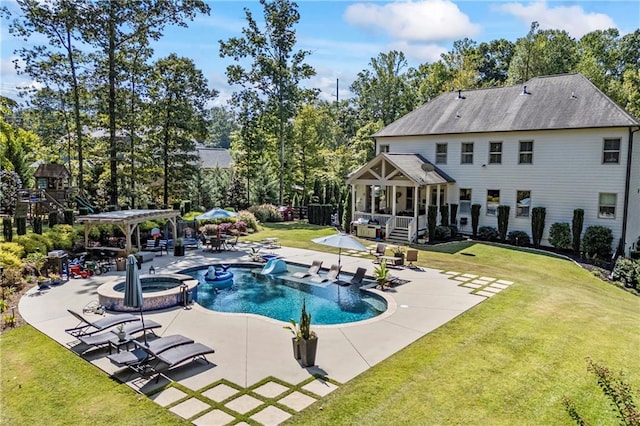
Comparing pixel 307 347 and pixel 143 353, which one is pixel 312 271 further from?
pixel 143 353

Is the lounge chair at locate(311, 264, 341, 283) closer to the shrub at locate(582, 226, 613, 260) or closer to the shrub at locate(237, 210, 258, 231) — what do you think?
the shrub at locate(237, 210, 258, 231)

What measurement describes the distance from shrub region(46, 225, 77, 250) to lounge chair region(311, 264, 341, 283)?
35.0 feet

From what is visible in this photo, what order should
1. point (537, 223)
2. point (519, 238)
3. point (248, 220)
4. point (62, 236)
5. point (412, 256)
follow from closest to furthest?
point (412, 256)
point (62, 236)
point (537, 223)
point (519, 238)
point (248, 220)

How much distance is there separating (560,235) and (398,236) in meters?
8.55

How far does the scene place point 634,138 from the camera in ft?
72.2

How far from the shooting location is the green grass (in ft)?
22.5

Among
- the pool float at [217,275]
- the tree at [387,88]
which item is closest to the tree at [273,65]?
the tree at [387,88]

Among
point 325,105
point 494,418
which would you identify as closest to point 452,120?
point 494,418

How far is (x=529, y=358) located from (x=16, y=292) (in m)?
15.0

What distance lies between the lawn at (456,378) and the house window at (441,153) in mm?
15633

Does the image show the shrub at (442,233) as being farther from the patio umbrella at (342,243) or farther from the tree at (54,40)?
the tree at (54,40)

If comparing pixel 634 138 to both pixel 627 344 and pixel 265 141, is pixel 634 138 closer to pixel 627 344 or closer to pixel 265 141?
pixel 627 344

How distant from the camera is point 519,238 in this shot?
79.6 feet

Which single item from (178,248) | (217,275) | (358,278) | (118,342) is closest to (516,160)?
(358,278)
